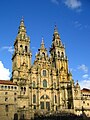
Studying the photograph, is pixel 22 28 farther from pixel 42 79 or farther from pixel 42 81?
pixel 42 81

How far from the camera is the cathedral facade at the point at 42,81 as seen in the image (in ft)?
245

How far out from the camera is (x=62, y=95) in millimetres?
80812

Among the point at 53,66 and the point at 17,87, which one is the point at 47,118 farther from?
the point at 53,66

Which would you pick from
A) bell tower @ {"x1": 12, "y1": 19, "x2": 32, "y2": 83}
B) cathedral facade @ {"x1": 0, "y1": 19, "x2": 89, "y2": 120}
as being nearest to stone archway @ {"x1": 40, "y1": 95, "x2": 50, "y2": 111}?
cathedral facade @ {"x1": 0, "y1": 19, "x2": 89, "y2": 120}

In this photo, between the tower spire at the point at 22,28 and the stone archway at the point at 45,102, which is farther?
the tower spire at the point at 22,28

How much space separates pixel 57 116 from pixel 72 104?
10.5 m

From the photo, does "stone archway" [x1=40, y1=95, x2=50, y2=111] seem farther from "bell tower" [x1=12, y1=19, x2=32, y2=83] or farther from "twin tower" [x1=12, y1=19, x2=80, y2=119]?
"bell tower" [x1=12, y1=19, x2=32, y2=83]

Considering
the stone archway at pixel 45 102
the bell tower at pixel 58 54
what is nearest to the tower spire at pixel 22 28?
the bell tower at pixel 58 54

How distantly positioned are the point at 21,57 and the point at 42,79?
34.0ft

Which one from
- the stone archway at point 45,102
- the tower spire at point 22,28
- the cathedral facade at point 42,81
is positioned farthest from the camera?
the tower spire at point 22,28

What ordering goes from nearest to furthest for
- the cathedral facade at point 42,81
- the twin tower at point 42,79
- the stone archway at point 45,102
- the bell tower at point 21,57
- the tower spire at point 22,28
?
the cathedral facade at point 42,81 < the twin tower at point 42,79 < the bell tower at point 21,57 < the stone archway at point 45,102 < the tower spire at point 22,28

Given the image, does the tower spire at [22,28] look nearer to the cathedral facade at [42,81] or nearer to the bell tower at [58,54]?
the cathedral facade at [42,81]

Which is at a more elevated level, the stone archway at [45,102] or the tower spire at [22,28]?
the tower spire at [22,28]

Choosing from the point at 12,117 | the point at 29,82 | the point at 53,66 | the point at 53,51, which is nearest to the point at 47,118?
the point at 12,117
